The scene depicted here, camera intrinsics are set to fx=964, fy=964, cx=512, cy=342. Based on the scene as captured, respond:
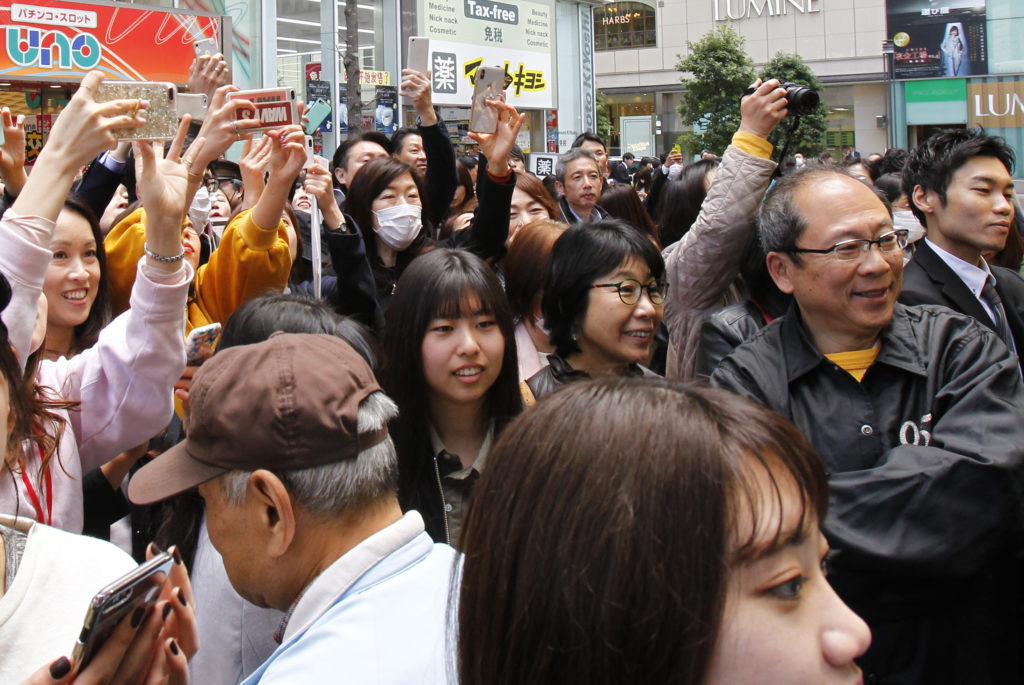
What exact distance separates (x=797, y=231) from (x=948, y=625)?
103 centimetres

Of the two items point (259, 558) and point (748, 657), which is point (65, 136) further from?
point (748, 657)

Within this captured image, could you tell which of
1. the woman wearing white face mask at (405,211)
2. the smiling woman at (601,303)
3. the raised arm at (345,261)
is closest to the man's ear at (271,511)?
the smiling woman at (601,303)

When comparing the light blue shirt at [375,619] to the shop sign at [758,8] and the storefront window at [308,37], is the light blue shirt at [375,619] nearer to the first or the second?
the storefront window at [308,37]

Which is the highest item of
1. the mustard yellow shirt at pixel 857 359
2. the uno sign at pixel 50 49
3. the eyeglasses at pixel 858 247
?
the uno sign at pixel 50 49

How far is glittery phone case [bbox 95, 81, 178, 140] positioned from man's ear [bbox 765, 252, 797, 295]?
1.67m

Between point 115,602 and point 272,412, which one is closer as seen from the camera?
point 115,602

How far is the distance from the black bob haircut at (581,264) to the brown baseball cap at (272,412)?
1.59m

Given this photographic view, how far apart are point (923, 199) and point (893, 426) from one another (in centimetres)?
183

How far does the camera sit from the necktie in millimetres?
3348

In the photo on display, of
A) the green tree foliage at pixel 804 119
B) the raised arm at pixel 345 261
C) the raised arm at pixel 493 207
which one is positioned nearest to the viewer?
the raised arm at pixel 345 261

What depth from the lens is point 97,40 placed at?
1256 cm

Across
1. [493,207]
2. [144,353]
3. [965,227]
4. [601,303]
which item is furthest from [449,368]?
[965,227]

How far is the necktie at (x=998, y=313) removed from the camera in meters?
3.35

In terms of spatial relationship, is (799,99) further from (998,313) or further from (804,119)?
(804,119)
